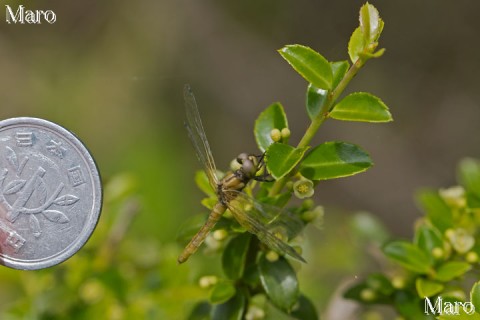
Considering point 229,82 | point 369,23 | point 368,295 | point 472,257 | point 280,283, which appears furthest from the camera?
point 229,82

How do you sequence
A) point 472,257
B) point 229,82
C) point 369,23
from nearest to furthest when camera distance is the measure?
point 369,23 < point 472,257 < point 229,82

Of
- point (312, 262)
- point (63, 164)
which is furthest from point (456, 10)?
point (63, 164)

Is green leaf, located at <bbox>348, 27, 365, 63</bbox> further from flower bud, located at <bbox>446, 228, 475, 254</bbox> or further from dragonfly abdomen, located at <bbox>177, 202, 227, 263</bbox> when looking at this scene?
flower bud, located at <bbox>446, 228, 475, 254</bbox>

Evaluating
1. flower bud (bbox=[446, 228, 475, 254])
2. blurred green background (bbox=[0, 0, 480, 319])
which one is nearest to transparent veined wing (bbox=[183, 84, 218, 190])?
flower bud (bbox=[446, 228, 475, 254])

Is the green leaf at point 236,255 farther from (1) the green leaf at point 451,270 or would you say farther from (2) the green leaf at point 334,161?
(1) the green leaf at point 451,270

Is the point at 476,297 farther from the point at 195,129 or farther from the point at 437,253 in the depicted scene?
the point at 195,129

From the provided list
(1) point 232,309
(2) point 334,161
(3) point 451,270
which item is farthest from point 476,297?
(1) point 232,309

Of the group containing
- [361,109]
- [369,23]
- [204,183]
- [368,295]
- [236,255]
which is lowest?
[368,295]
